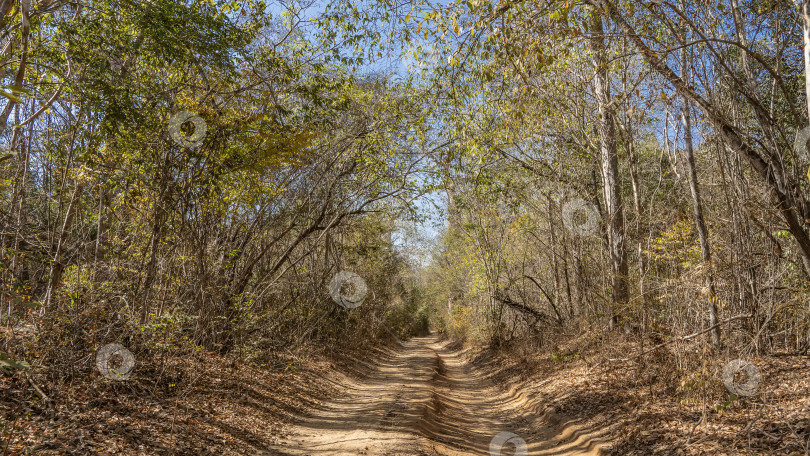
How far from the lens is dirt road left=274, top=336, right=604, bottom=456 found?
21.7 ft

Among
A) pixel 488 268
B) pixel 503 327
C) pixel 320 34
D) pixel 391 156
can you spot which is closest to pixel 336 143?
pixel 391 156

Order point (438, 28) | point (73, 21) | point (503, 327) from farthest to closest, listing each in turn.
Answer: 1. point (503, 327)
2. point (73, 21)
3. point (438, 28)

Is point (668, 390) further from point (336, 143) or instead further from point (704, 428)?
point (336, 143)

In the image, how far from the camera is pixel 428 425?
26.5ft

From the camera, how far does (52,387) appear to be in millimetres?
5703

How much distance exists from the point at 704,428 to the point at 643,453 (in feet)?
2.46
